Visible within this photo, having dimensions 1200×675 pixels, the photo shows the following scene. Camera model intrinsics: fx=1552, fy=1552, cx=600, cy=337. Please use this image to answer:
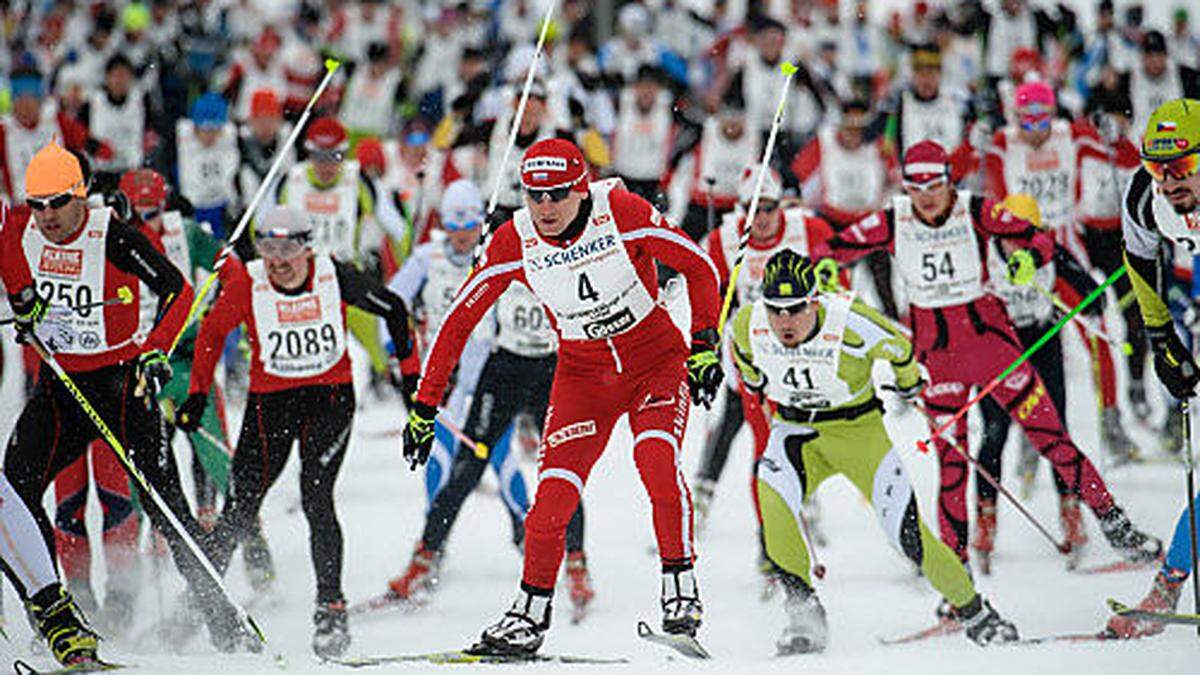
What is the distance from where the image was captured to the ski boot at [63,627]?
19.5 ft

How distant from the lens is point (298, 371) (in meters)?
6.89

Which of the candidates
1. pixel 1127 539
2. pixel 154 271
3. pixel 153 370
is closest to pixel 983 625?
pixel 1127 539

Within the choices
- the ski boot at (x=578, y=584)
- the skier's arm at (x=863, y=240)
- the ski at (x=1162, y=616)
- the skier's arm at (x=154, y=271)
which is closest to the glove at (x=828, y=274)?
the skier's arm at (x=863, y=240)

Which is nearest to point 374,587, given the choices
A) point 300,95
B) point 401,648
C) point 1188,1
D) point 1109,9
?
point 401,648

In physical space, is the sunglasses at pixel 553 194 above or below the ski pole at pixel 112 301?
above

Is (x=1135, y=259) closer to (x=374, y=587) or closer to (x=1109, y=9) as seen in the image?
(x=374, y=587)

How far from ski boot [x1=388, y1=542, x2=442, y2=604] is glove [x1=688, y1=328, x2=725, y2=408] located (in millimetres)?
2548

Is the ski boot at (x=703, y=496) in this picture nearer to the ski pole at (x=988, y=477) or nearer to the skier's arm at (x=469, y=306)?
the ski pole at (x=988, y=477)

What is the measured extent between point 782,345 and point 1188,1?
16482 mm

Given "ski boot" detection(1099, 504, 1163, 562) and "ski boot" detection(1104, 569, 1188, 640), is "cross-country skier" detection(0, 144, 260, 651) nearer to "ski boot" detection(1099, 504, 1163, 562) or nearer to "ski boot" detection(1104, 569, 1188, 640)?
"ski boot" detection(1104, 569, 1188, 640)

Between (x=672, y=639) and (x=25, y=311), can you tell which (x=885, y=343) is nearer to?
(x=672, y=639)

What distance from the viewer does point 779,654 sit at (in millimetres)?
6590

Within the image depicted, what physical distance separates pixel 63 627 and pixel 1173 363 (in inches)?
180

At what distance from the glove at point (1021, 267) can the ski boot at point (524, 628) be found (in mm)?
2980
